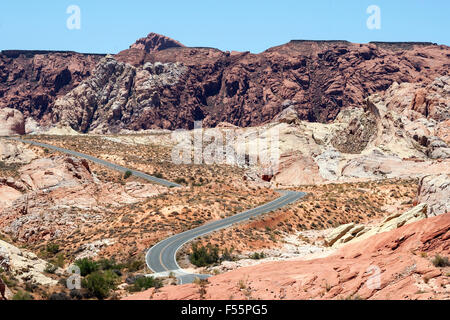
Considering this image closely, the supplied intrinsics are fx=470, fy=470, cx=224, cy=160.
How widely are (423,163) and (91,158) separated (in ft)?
200

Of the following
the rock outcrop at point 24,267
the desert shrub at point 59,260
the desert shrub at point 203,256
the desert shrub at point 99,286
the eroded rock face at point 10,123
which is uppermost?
the eroded rock face at point 10,123

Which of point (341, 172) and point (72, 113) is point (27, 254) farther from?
point (72, 113)

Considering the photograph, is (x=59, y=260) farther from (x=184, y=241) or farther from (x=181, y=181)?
(x=181, y=181)

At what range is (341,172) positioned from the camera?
8538 cm

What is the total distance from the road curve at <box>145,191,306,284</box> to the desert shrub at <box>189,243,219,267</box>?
1.54 m

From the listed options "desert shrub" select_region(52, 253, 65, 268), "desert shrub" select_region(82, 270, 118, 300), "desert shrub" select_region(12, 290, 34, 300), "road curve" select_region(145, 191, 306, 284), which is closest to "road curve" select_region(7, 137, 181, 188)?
"road curve" select_region(145, 191, 306, 284)

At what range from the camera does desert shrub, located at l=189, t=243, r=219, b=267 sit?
3781cm

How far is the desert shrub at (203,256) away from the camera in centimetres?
3781

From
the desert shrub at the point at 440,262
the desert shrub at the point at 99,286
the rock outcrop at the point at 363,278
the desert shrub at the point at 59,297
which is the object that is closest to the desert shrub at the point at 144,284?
the desert shrub at the point at 99,286

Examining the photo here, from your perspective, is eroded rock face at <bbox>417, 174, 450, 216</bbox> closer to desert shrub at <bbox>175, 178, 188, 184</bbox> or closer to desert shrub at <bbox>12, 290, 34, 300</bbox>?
desert shrub at <bbox>12, 290, 34, 300</bbox>

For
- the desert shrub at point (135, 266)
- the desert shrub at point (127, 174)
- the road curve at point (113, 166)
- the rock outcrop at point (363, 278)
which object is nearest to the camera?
the rock outcrop at point (363, 278)

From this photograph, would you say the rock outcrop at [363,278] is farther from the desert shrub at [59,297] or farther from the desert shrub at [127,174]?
the desert shrub at [127,174]

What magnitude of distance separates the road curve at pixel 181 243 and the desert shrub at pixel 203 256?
154 cm
